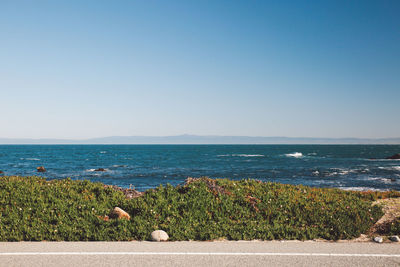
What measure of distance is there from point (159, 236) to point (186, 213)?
6.34 feet

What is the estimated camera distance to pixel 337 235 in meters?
8.28

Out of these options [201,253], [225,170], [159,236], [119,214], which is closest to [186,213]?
[159,236]

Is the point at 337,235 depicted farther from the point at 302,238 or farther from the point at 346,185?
the point at 346,185

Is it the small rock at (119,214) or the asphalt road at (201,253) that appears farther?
the small rock at (119,214)

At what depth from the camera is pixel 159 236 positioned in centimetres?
786

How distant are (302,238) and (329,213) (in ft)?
6.66

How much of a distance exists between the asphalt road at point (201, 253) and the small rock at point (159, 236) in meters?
0.26

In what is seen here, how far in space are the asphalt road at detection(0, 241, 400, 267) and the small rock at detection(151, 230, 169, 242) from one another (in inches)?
10.4

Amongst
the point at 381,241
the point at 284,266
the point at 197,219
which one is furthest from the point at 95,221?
the point at 381,241

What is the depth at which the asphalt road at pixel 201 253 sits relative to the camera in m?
6.25

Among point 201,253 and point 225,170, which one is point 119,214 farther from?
point 225,170

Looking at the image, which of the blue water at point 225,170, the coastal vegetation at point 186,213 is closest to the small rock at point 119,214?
the coastal vegetation at point 186,213

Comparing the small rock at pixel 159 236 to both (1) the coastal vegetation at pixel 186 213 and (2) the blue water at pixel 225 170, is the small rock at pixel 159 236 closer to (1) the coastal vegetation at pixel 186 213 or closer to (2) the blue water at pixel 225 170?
(1) the coastal vegetation at pixel 186 213

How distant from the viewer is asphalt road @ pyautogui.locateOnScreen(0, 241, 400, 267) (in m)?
6.25
